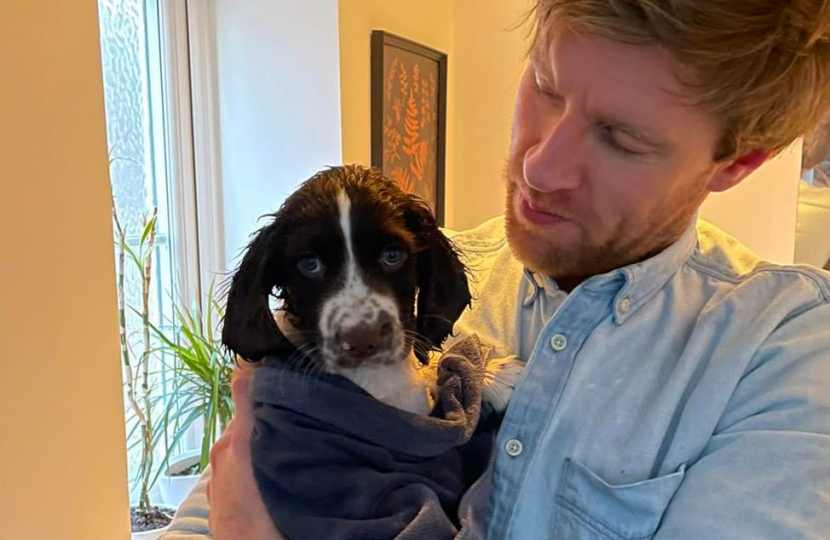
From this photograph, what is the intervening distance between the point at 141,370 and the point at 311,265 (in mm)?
1326

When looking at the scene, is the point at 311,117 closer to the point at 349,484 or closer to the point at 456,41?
the point at 456,41

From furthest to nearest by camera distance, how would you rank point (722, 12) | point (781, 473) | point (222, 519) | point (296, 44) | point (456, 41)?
point (456, 41)
point (296, 44)
point (222, 519)
point (722, 12)
point (781, 473)

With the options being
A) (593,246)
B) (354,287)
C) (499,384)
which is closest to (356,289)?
(354,287)

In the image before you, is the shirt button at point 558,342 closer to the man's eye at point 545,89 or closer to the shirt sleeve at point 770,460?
the shirt sleeve at point 770,460

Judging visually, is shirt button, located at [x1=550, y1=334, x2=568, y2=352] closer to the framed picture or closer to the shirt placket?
the shirt placket

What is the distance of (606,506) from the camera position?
35.8 inches

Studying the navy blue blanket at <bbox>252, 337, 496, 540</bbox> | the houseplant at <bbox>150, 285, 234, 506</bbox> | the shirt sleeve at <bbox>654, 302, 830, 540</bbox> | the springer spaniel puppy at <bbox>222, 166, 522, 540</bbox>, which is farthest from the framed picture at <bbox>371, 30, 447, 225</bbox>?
the shirt sleeve at <bbox>654, 302, 830, 540</bbox>

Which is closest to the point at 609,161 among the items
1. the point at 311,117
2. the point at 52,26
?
the point at 52,26

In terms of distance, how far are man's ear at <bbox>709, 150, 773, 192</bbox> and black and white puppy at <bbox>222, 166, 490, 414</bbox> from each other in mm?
401

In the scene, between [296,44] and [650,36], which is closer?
[650,36]

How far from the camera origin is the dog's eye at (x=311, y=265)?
1.02 m

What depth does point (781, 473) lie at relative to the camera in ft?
2.71

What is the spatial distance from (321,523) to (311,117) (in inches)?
57.0

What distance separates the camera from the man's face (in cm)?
98
